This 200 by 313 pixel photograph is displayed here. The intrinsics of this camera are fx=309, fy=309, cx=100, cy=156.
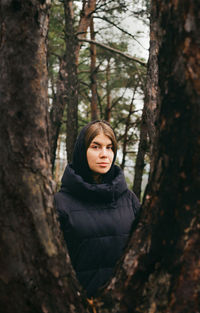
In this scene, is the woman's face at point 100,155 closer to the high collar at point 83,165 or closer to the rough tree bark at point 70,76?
the high collar at point 83,165

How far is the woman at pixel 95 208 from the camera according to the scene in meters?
1.98

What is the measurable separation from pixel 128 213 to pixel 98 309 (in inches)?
34.0

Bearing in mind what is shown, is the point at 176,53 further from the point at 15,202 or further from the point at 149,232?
the point at 15,202

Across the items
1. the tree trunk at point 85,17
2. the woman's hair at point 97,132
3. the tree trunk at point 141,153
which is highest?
the tree trunk at point 85,17

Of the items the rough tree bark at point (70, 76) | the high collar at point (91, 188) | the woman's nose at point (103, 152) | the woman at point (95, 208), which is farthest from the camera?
the rough tree bark at point (70, 76)

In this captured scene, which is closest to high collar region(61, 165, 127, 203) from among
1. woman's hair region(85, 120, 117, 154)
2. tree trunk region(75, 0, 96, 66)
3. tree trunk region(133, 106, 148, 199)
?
woman's hair region(85, 120, 117, 154)

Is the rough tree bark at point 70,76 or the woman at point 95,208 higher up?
the rough tree bark at point 70,76

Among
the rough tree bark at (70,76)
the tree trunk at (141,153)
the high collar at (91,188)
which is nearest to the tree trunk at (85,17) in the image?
the rough tree bark at (70,76)

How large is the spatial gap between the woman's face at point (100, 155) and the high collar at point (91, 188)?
132 mm

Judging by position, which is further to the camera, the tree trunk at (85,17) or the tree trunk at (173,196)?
the tree trunk at (85,17)

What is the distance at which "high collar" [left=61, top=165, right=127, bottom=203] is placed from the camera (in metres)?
2.10

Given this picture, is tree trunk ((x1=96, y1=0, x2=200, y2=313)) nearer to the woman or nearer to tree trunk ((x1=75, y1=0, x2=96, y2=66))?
the woman

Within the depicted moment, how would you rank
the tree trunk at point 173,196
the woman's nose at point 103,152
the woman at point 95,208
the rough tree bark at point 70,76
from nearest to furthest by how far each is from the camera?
1. the tree trunk at point 173,196
2. the woman at point 95,208
3. the woman's nose at point 103,152
4. the rough tree bark at point 70,76

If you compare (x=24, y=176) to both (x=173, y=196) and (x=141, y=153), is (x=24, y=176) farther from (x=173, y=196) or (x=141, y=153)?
(x=141, y=153)
